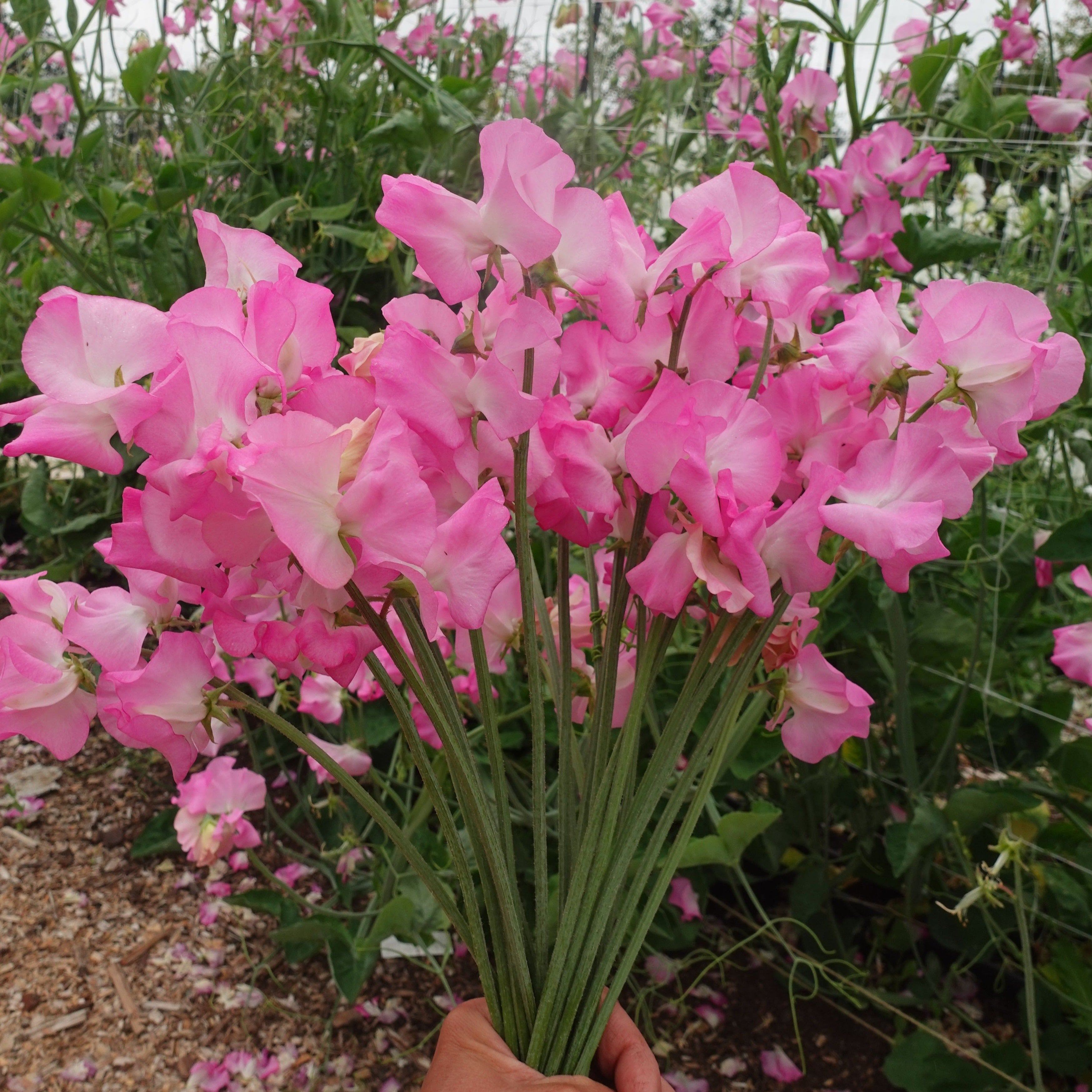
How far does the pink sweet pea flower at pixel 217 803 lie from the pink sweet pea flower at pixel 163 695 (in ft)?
2.23

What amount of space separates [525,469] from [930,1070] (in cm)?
102

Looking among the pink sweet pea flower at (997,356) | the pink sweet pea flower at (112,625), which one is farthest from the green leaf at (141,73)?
the pink sweet pea flower at (997,356)

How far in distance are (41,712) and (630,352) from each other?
0.31 m

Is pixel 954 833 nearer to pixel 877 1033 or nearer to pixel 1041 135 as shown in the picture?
pixel 877 1033

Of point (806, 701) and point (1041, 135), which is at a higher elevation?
point (1041, 135)

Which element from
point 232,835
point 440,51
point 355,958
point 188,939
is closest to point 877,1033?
point 355,958

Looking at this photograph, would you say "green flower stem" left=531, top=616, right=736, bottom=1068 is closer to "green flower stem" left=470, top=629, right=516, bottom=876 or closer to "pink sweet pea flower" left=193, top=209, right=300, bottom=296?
"green flower stem" left=470, top=629, right=516, bottom=876

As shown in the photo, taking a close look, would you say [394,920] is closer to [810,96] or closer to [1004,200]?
[810,96]

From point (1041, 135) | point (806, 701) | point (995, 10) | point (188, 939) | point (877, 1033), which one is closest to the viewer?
point (806, 701)

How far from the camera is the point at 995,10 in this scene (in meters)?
1.34

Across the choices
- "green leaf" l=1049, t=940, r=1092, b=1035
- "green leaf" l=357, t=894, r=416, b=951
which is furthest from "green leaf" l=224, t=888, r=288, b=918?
"green leaf" l=1049, t=940, r=1092, b=1035

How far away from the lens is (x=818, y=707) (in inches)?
20.3

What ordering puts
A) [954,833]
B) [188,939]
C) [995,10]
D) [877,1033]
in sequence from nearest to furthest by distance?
1. [954,833]
2. [877,1033]
3. [995,10]
4. [188,939]

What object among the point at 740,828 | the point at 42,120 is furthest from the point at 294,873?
the point at 42,120
